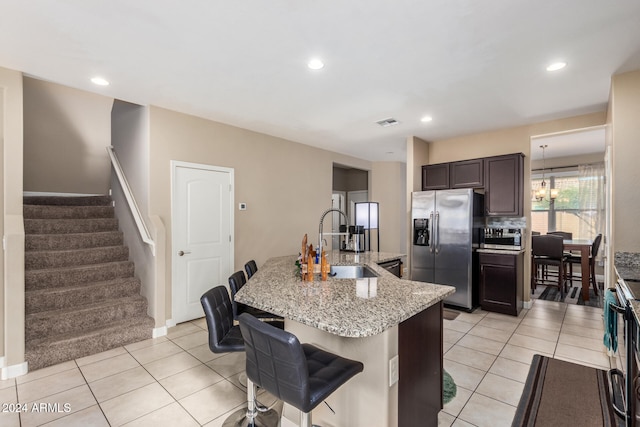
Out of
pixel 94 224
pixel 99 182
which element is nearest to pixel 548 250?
pixel 94 224

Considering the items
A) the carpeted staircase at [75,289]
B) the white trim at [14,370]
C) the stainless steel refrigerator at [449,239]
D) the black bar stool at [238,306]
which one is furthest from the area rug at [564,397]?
the white trim at [14,370]

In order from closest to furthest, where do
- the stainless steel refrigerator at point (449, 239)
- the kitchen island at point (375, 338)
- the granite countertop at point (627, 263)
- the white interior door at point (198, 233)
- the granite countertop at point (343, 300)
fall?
the granite countertop at point (343, 300) < the kitchen island at point (375, 338) < the granite countertop at point (627, 263) < the white interior door at point (198, 233) < the stainless steel refrigerator at point (449, 239)

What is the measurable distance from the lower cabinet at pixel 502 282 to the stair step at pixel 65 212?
18.8 ft

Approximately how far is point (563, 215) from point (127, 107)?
860cm

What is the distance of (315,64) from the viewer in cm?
260

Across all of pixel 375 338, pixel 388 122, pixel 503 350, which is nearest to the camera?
pixel 375 338

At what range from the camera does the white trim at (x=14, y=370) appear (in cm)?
256

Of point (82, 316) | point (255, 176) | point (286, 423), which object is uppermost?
point (255, 176)

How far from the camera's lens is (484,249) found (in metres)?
4.46

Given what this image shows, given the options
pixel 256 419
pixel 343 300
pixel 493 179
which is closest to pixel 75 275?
pixel 256 419

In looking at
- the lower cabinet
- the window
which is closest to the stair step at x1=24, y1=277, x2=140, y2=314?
the lower cabinet

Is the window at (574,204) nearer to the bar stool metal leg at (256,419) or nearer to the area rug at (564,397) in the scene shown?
Result: the area rug at (564,397)

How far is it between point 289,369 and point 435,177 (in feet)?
Answer: 14.8

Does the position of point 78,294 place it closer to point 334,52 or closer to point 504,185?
point 334,52
